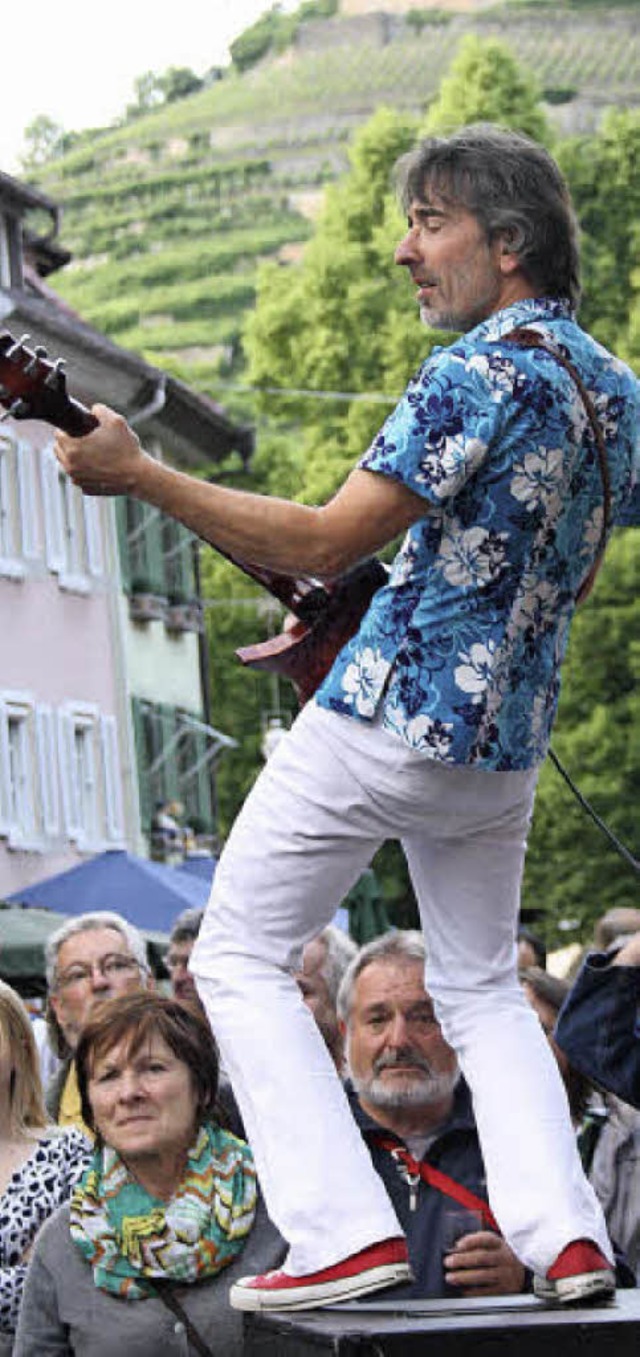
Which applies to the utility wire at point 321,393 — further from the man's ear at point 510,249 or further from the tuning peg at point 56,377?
the tuning peg at point 56,377

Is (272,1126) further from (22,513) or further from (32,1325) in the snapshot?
(22,513)

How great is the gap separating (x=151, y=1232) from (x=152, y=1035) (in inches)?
21.8

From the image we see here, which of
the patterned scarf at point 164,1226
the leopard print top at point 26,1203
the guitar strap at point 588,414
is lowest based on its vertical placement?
the leopard print top at point 26,1203

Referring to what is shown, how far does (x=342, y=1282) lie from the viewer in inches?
211

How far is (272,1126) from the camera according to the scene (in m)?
5.52

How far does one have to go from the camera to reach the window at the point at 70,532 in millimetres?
36469

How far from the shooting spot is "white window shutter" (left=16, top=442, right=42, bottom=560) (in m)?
35.4

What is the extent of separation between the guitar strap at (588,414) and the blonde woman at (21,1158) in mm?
1900

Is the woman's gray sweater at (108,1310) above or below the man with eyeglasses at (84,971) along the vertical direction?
above

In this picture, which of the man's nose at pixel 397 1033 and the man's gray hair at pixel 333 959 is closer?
the man's nose at pixel 397 1033

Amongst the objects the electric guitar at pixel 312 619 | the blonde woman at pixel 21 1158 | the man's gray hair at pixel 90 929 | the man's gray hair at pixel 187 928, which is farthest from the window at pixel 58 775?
the electric guitar at pixel 312 619

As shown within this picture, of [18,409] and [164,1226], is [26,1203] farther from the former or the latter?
[18,409]

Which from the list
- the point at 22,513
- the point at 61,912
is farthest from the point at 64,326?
the point at 61,912

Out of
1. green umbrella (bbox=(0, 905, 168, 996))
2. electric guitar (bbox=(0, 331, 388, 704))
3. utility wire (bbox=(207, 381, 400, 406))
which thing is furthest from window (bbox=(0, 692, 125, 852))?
electric guitar (bbox=(0, 331, 388, 704))
